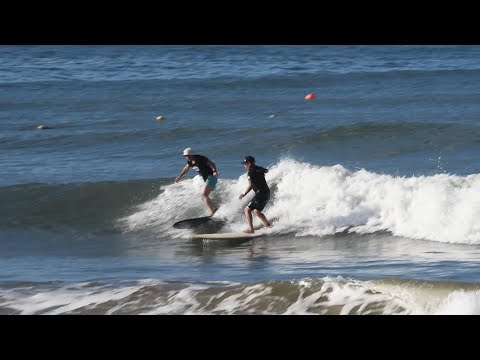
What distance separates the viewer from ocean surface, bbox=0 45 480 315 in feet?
38.3

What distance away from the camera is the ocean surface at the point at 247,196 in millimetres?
11680

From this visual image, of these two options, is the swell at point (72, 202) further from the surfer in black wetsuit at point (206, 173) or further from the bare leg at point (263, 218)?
the bare leg at point (263, 218)

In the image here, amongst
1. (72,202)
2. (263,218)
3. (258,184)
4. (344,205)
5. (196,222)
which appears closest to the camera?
(258,184)

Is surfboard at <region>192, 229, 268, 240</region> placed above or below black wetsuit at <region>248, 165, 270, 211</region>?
below

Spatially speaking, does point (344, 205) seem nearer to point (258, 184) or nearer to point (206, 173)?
point (258, 184)

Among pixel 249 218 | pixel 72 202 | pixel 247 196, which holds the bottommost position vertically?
pixel 72 202

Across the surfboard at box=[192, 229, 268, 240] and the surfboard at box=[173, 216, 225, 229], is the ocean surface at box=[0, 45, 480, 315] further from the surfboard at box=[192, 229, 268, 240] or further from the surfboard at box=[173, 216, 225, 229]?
the surfboard at box=[173, 216, 225, 229]

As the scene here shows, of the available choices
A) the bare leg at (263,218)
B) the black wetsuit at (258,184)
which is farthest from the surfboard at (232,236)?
the black wetsuit at (258,184)

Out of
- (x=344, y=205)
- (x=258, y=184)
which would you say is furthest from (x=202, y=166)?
(x=344, y=205)

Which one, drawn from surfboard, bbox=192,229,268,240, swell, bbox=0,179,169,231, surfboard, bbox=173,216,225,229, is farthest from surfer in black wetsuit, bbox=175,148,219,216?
swell, bbox=0,179,169,231

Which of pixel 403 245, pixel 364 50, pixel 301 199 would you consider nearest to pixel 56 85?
pixel 364 50

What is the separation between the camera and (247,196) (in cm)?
1864

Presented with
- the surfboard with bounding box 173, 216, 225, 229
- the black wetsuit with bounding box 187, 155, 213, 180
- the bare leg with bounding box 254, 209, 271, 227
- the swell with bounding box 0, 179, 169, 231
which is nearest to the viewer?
the bare leg with bounding box 254, 209, 271, 227

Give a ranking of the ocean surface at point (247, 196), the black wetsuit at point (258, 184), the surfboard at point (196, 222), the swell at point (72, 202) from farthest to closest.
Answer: the swell at point (72, 202) → the surfboard at point (196, 222) → the black wetsuit at point (258, 184) → the ocean surface at point (247, 196)
